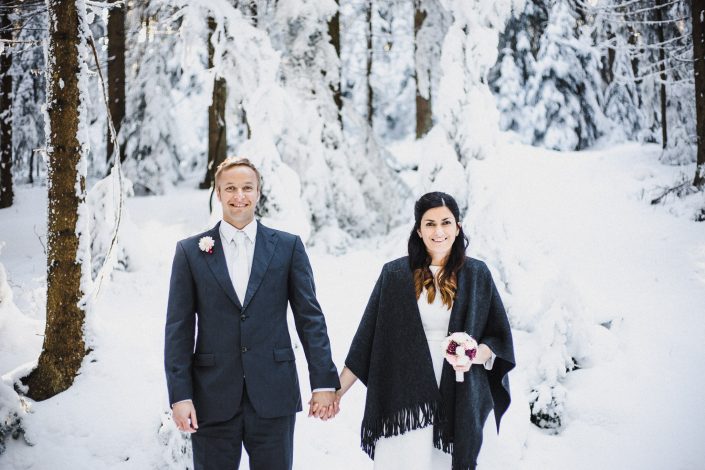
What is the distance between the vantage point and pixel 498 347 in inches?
112

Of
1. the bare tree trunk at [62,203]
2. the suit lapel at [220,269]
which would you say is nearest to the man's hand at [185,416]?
the suit lapel at [220,269]

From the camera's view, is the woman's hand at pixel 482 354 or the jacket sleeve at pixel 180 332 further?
the woman's hand at pixel 482 354

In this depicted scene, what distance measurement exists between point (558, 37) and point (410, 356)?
1653 cm

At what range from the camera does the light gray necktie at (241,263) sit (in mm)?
2805

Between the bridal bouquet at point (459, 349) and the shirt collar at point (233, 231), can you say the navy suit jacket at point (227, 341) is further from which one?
the bridal bouquet at point (459, 349)

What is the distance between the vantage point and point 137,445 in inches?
168

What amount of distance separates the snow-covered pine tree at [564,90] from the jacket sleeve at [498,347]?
1489cm

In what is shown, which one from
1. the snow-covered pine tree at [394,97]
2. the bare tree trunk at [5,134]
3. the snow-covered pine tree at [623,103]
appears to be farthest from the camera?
the snow-covered pine tree at [394,97]

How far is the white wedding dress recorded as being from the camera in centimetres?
288

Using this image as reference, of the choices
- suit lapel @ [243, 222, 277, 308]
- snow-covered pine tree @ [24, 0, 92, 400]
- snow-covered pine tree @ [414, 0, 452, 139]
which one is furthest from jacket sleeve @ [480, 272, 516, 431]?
snow-covered pine tree @ [414, 0, 452, 139]

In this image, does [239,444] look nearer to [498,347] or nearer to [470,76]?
[498,347]

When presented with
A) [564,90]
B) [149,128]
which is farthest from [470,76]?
[564,90]

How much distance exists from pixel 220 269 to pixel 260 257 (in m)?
0.22

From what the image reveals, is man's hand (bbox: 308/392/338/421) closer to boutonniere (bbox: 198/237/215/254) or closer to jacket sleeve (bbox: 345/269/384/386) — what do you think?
jacket sleeve (bbox: 345/269/384/386)
